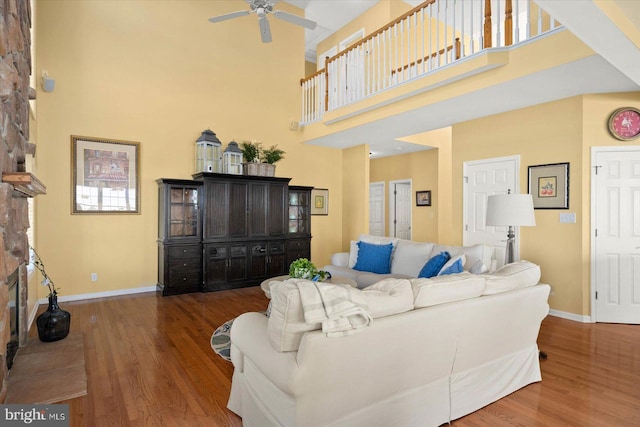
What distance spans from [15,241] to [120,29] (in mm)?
4361

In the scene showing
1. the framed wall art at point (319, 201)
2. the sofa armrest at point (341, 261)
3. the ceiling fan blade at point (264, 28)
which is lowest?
the sofa armrest at point (341, 261)

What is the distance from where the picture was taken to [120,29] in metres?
5.25

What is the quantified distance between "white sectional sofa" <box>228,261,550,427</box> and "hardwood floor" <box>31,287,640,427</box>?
0.18m

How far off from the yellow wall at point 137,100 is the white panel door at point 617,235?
192 inches

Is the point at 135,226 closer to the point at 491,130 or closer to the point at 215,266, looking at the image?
the point at 215,266

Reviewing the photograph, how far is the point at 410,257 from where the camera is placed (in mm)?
4488

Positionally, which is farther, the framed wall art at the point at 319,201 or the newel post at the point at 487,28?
the framed wall art at the point at 319,201

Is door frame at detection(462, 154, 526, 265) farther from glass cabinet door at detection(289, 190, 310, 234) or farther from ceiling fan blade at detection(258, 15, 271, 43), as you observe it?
ceiling fan blade at detection(258, 15, 271, 43)

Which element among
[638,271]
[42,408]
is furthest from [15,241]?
[638,271]

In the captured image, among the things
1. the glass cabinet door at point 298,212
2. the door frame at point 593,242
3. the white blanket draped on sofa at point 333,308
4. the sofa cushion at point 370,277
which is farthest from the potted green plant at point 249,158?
the door frame at point 593,242

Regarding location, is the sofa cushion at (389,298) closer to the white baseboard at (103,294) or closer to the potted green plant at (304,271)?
the potted green plant at (304,271)

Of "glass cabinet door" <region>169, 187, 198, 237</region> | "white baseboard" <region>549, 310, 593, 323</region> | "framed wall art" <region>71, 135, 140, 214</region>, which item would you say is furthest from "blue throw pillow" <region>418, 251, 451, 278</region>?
"framed wall art" <region>71, 135, 140, 214</region>

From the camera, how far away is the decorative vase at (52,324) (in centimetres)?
325

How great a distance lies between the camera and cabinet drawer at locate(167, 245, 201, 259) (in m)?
5.20
